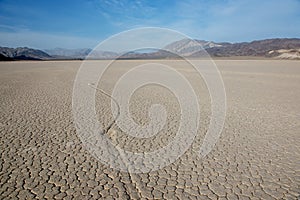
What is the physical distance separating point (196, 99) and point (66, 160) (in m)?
6.13

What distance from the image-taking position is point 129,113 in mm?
6605

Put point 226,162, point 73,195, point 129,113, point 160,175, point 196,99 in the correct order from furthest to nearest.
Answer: point 196,99, point 129,113, point 226,162, point 160,175, point 73,195

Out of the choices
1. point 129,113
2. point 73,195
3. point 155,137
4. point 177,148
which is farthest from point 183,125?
point 73,195

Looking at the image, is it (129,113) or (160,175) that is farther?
(129,113)

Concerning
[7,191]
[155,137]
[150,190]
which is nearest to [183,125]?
[155,137]

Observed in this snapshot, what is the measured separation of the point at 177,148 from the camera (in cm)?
420

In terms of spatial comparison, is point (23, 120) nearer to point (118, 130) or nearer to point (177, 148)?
point (118, 130)

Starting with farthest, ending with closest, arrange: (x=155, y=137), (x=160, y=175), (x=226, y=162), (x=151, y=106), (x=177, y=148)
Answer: (x=151, y=106) < (x=155, y=137) < (x=177, y=148) < (x=226, y=162) < (x=160, y=175)

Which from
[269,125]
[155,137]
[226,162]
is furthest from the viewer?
[269,125]

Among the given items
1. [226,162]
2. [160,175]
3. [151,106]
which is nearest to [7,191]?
[160,175]

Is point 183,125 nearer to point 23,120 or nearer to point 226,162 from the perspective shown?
point 226,162

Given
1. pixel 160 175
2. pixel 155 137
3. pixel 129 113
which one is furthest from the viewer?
pixel 129 113

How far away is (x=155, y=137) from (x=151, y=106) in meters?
2.81

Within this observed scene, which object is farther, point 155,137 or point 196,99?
point 196,99
